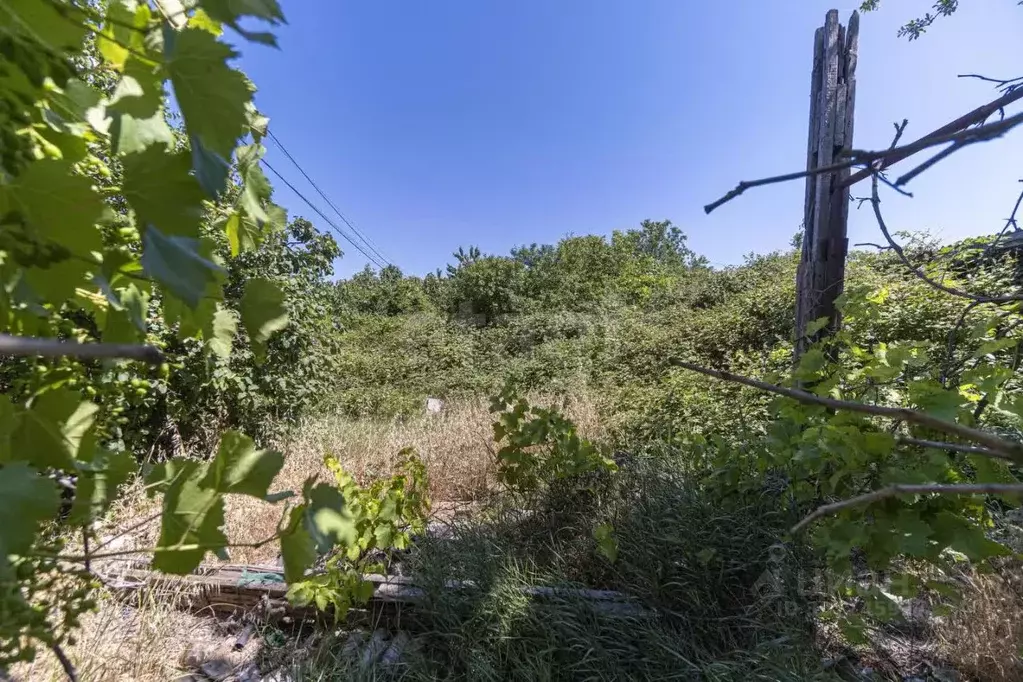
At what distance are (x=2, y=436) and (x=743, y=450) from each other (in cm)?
246

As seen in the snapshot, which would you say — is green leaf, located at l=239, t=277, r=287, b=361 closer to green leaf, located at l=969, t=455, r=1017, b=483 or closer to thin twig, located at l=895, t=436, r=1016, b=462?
thin twig, located at l=895, t=436, r=1016, b=462

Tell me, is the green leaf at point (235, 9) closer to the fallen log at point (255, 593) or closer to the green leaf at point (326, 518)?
the green leaf at point (326, 518)

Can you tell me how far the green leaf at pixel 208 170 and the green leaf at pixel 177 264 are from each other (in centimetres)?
5

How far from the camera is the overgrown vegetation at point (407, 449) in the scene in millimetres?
403

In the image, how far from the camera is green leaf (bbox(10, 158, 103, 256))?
1.31 ft

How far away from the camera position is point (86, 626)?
6.82 ft

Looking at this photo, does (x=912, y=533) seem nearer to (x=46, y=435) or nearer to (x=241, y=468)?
(x=241, y=468)

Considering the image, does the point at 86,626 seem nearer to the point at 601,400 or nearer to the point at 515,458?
the point at 515,458

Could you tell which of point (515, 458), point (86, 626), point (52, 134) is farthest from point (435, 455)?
point (52, 134)

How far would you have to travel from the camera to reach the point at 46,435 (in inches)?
17.6

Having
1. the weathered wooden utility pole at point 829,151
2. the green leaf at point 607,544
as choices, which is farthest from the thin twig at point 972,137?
the weathered wooden utility pole at point 829,151

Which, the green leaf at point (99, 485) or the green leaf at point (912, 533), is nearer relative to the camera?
the green leaf at point (99, 485)

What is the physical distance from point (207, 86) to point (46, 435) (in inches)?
13.8

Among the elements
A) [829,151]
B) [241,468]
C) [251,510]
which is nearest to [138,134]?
[241,468]
